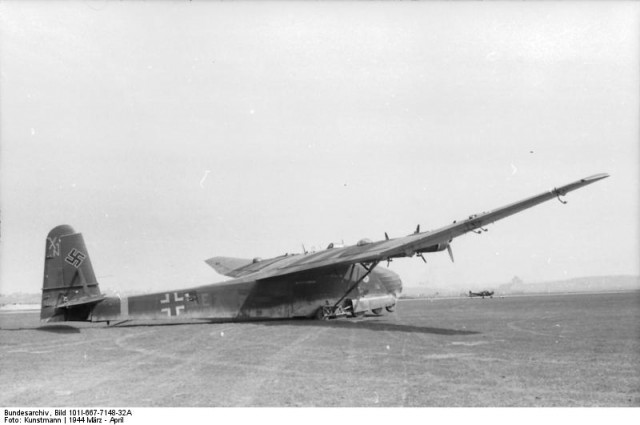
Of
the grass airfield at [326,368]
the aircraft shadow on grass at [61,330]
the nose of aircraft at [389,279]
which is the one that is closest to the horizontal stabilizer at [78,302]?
the aircraft shadow on grass at [61,330]

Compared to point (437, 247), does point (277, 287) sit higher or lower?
lower

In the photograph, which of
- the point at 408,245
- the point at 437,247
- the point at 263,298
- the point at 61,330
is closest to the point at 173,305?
the point at 263,298

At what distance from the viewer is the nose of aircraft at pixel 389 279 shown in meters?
25.5

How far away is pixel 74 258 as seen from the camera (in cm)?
1942

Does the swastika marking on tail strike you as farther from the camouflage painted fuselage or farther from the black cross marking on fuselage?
the black cross marking on fuselage

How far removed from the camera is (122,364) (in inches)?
449

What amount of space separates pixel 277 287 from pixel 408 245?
637 centimetres

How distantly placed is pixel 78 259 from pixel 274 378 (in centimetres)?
1277

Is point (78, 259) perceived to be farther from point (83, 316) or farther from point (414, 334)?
point (414, 334)

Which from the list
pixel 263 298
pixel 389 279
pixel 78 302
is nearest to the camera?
pixel 78 302

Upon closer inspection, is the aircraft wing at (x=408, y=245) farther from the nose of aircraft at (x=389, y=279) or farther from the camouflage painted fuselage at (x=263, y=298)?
the nose of aircraft at (x=389, y=279)

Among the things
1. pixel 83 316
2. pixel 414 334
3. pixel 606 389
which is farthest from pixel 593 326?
pixel 83 316

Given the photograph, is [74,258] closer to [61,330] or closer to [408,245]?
[61,330]

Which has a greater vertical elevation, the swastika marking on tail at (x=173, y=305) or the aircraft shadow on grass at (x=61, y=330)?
the swastika marking on tail at (x=173, y=305)
